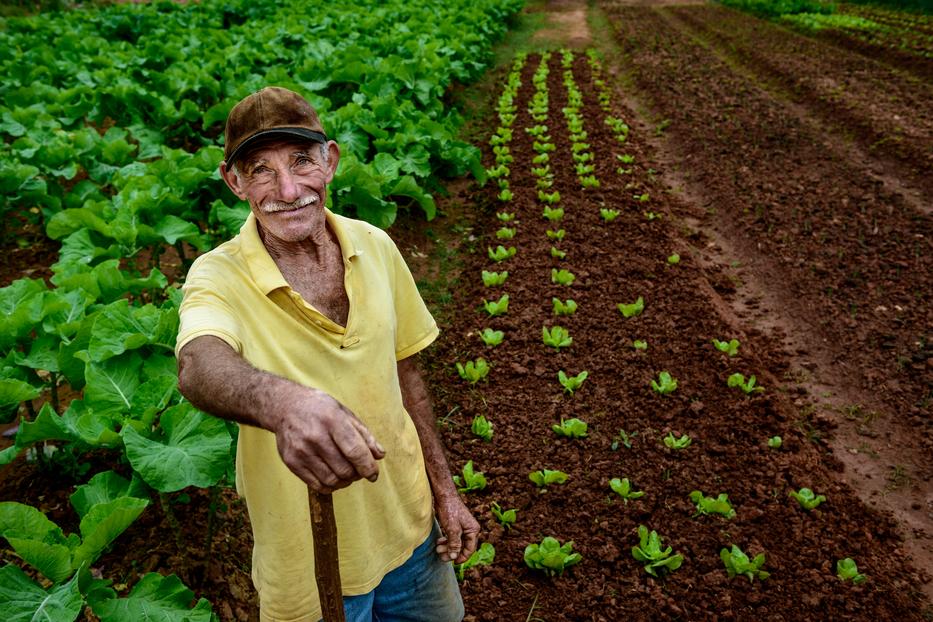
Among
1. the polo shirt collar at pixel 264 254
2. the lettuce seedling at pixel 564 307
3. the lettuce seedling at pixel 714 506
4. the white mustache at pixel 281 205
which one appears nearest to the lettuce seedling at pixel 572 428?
the lettuce seedling at pixel 714 506

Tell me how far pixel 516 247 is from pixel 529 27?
57.7 ft

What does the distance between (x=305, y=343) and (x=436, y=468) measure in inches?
31.0

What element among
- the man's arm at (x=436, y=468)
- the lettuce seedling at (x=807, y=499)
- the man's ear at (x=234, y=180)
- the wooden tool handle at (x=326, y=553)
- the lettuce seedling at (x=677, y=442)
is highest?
the man's ear at (x=234, y=180)

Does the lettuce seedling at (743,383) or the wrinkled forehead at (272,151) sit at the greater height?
the wrinkled forehead at (272,151)

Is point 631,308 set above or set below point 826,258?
above

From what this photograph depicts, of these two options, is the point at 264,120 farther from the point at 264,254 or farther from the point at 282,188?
the point at 264,254

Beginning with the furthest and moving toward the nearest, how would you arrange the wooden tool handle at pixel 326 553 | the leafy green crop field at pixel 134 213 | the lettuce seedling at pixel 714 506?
the lettuce seedling at pixel 714 506 < the leafy green crop field at pixel 134 213 < the wooden tool handle at pixel 326 553

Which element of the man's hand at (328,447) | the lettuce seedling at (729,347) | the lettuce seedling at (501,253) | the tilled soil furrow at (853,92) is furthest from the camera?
the tilled soil furrow at (853,92)

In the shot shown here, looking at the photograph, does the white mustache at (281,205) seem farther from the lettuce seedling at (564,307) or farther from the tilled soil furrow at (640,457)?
the lettuce seedling at (564,307)

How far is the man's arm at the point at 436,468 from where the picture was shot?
6.89 ft

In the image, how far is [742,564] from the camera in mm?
3057

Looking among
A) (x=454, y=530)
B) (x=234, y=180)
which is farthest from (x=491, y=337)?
(x=234, y=180)

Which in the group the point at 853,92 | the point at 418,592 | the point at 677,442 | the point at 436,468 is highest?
the point at 436,468

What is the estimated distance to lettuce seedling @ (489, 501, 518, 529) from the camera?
341 centimetres
